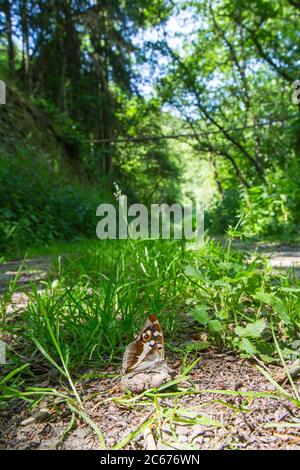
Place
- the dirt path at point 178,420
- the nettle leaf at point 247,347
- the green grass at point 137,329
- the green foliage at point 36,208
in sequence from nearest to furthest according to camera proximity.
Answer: the dirt path at point 178,420 < the green grass at point 137,329 < the nettle leaf at point 247,347 < the green foliage at point 36,208

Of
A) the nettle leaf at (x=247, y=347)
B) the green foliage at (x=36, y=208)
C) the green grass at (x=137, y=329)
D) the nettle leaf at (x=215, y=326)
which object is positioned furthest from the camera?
the green foliage at (x=36, y=208)

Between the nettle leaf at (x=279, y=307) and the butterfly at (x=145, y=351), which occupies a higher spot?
the nettle leaf at (x=279, y=307)

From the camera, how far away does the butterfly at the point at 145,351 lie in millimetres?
1033

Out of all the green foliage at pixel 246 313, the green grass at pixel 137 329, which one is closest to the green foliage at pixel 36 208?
the green grass at pixel 137 329

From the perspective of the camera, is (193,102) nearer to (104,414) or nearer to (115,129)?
(115,129)

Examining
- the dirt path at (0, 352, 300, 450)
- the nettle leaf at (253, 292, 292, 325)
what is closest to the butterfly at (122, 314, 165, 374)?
the dirt path at (0, 352, 300, 450)

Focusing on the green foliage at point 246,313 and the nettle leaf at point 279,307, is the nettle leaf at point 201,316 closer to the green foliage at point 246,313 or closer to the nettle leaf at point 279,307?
the green foliage at point 246,313

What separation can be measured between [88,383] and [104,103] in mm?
12015

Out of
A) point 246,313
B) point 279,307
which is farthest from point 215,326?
point 246,313

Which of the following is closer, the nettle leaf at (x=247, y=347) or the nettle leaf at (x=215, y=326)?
the nettle leaf at (x=247, y=347)

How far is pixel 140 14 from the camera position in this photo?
11695 millimetres

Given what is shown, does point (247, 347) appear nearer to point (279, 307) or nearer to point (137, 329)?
point (279, 307)

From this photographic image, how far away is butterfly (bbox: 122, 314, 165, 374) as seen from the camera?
3.39ft

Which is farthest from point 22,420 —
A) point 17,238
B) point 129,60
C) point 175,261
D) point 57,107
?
point 129,60
